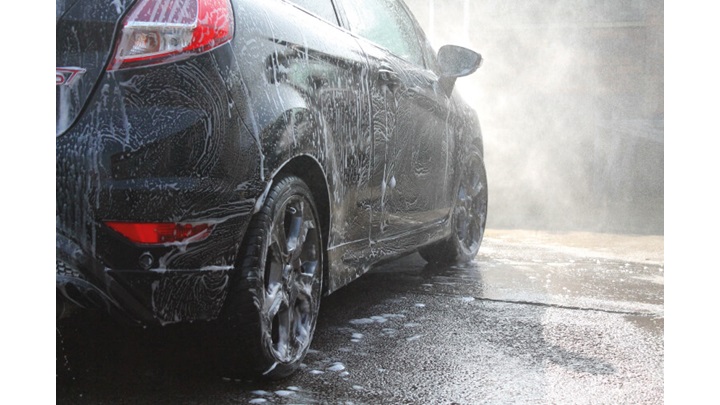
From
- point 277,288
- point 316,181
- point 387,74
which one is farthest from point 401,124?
point 277,288

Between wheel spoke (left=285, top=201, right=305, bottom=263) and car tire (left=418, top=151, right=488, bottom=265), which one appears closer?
wheel spoke (left=285, top=201, right=305, bottom=263)

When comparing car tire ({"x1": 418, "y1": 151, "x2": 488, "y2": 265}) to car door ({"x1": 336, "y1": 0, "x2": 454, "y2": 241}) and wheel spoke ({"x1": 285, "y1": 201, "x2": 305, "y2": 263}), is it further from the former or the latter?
wheel spoke ({"x1": 285, "y1": 201, "x2": 305, "y2": 263})

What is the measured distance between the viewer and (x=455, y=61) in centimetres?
455

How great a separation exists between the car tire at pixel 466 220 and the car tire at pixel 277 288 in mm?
2056

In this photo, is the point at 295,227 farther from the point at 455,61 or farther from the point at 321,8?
the point at 455,61

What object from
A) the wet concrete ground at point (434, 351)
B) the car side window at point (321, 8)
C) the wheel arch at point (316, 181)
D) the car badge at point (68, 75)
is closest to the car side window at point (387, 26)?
the car side window at point (321, 8)

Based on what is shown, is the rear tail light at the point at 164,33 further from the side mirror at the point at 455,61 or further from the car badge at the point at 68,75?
the side mirror at the point at 455,61

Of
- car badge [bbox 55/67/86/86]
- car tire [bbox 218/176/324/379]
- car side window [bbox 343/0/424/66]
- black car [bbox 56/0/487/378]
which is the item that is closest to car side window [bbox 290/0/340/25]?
black car [bbox 56/0/487/378]

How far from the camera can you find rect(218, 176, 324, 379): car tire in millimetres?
2443

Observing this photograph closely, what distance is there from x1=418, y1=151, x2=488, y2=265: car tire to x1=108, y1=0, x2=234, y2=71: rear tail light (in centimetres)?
273

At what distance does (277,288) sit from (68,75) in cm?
90
